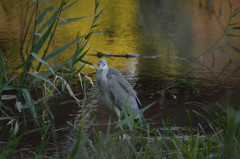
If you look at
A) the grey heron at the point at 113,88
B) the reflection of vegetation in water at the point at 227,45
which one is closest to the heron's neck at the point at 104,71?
the grey heron at the point at 113,88

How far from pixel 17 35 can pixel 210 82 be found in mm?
4317

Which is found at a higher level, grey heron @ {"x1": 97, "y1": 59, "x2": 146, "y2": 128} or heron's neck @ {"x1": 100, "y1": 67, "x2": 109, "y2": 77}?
heron's neck @ {"x1": 100, "y1": 67, "x2": 109, "y2": 77}

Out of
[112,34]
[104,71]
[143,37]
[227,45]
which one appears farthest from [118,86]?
[112,34]

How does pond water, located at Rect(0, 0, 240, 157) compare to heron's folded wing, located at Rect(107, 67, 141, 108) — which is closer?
heron's folded wing, located at Rect(107, 67, 141, 108)

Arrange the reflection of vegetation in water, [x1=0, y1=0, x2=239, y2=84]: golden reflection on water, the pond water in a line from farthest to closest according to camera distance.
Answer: [x1=0, y1=0, x2=239, y2=84]: golden reflection on water, the pond water, the reflection of vegetation in water

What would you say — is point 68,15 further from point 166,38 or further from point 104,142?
point 104,142

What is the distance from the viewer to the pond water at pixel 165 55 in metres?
4.31

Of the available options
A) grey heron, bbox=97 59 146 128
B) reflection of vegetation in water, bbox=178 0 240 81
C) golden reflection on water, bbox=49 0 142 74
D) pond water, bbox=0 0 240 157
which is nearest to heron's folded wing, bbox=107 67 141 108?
grey heron, bbox=97 59 146 128

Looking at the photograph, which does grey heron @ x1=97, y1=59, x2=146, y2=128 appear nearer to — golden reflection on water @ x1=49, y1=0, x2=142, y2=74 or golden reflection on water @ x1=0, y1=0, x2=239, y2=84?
golden reflection on water @ x1=0, y1=0, x2=239, y2=84

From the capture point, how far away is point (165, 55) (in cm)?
752

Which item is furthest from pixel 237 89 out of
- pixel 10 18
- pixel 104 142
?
pixel 10 18

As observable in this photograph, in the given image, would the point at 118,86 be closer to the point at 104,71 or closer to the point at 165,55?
the point at 104,71

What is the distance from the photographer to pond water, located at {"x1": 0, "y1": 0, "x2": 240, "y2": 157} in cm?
431

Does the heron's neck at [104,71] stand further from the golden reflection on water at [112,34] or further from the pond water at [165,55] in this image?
the golden reflection on water at [112,34]
